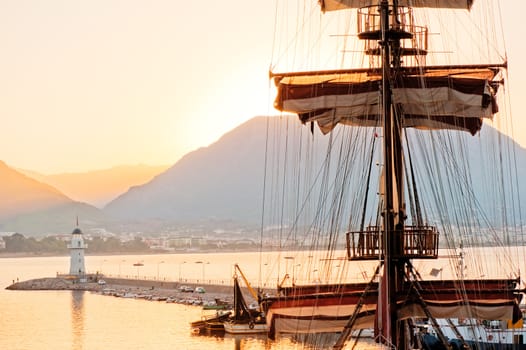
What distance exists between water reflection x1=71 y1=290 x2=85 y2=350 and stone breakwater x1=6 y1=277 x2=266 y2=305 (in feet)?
13.0

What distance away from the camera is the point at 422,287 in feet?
101

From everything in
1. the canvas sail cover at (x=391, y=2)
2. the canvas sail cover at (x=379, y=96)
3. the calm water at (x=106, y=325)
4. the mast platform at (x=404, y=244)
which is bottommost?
the calm water at (x=106, y=325)

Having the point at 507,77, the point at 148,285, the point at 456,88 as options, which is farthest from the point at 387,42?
the point at 148,285

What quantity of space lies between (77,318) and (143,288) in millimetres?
→ 40867

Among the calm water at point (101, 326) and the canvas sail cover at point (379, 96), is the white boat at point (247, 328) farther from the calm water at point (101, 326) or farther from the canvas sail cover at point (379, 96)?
the canvas sail cover at point (379, 96)

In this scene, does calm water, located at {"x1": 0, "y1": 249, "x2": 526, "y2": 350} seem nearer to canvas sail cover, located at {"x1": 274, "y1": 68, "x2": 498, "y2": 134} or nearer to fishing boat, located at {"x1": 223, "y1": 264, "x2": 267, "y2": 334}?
fishing boat, located at {"x1": 223, "y1": 264, "x2": 267, "y2": 334}

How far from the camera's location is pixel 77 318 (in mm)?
130125

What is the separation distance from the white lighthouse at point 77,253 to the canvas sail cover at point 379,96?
496 ft

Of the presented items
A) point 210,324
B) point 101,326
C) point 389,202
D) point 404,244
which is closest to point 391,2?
point 389,202

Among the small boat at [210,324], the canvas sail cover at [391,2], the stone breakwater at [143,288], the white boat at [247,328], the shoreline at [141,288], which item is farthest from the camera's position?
the shoreline at [141,288]

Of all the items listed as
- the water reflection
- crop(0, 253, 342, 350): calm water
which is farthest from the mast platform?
the water reflection

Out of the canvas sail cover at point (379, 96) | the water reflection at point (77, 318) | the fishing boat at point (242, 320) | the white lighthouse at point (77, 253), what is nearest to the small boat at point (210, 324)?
the fishing boat at point (242, 320)

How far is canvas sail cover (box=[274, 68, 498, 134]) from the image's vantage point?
31.8 meters

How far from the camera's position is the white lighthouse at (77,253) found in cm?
18225
